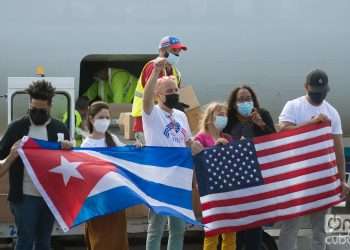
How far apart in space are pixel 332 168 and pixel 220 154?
1.06m

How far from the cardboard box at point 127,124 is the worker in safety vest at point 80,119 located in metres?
0.50

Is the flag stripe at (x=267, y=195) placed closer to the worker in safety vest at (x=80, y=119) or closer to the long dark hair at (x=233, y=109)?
the long dark hair at (x=233, y=109)

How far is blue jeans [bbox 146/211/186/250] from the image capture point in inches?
297

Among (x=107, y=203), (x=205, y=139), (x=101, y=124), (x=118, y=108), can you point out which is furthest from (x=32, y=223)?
(x=118, y=108)

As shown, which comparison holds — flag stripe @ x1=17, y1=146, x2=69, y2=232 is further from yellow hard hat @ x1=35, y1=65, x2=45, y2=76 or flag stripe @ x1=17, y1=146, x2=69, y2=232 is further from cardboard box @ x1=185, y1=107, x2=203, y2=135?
yellow hard hat @ x1=35, y1=65, x2=45, y2=76

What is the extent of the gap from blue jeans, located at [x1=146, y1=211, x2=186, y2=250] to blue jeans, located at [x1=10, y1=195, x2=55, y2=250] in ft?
2.88

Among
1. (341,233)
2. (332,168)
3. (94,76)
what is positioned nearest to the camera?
(332,168)

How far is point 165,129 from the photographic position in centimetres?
A: 754

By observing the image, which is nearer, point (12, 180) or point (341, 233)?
point (12, 180)

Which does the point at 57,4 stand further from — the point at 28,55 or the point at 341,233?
the point at 341,233

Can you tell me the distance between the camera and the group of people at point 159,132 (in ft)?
23.2

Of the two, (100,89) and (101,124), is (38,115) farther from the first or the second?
(100,89)

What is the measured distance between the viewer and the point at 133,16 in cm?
976

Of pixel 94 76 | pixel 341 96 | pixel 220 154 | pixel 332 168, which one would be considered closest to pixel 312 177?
pixel 332 168
